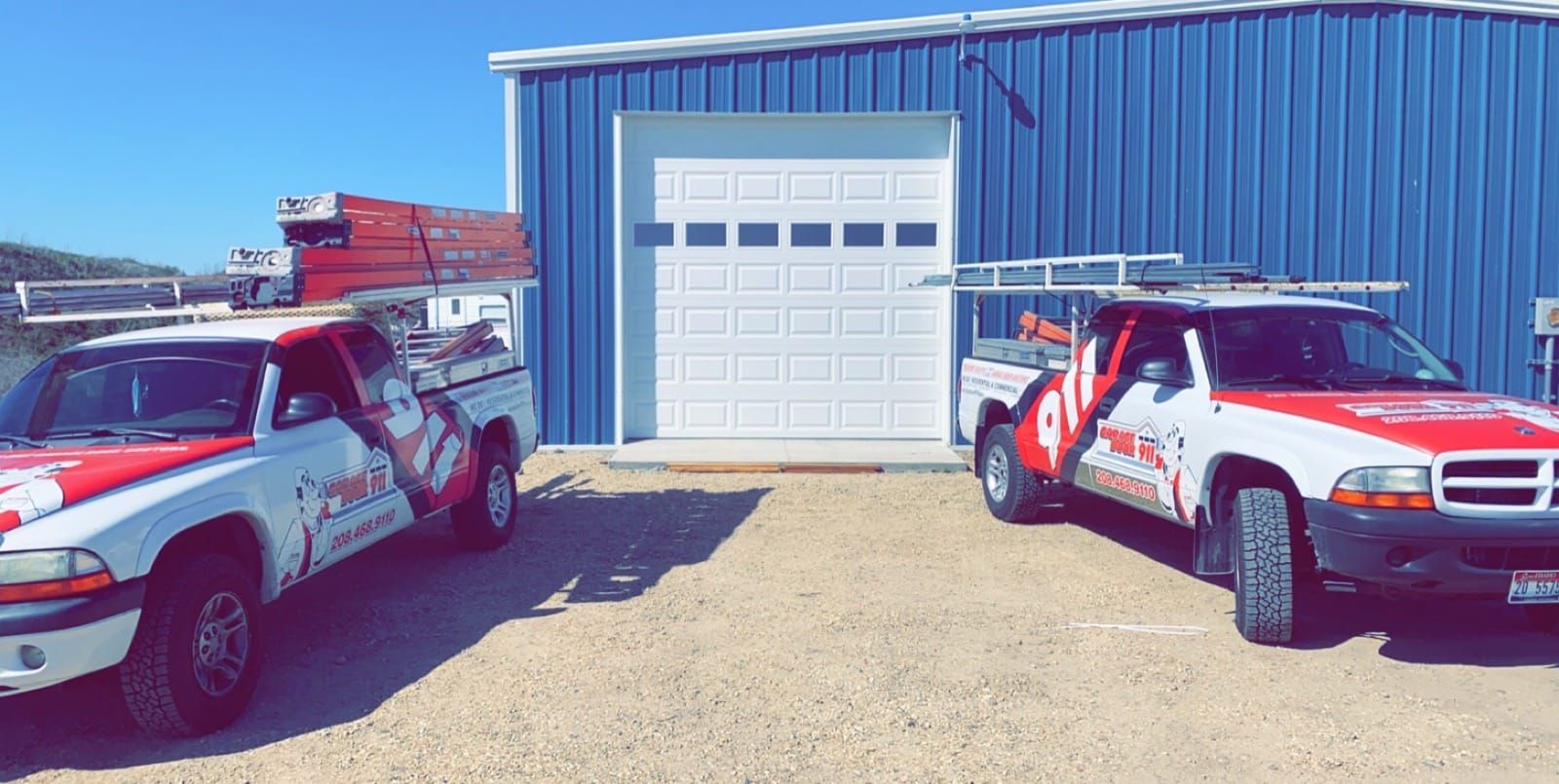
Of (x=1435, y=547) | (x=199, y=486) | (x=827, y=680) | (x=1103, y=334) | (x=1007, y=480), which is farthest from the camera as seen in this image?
(x=1007, y=480)

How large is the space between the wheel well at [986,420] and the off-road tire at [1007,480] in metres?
0.08

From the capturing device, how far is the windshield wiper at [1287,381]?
6746 mm

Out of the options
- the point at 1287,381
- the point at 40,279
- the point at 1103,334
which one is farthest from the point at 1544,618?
the point at 40,279

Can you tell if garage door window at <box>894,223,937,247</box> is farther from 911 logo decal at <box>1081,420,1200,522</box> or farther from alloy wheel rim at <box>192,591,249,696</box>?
alloy wheel rim at <box>192,591,249,696</box>

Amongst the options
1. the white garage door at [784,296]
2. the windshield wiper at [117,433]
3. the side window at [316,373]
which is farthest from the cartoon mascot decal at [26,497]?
the white garage door at [784,296]

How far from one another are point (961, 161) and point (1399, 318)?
4759mm

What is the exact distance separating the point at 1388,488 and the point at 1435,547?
0.32m

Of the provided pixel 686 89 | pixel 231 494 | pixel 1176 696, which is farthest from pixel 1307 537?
pixel 686 89

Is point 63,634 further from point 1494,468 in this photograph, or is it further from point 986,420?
point 986,420

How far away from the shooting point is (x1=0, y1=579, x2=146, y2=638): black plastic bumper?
4.36 metres

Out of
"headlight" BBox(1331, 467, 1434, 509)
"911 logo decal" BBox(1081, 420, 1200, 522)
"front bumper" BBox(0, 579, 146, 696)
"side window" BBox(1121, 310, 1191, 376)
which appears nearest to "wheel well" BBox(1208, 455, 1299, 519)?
"911 logo decal" BBox(1081, 420, 1200, 522)

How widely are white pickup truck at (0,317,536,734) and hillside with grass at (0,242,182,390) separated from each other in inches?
411

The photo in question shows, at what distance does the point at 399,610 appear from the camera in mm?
6969

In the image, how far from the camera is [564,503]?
404 inches
